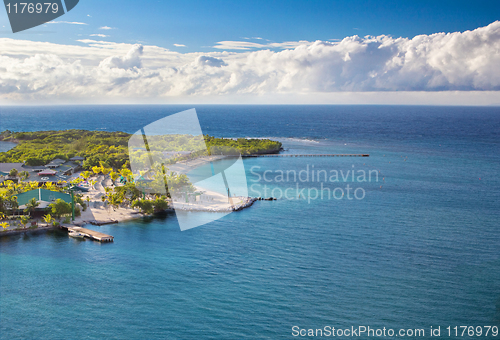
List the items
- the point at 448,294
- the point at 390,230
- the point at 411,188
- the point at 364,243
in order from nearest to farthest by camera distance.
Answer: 1. the point at 448,294
2. the point at 364,243
3. the point at 390,230
4. the point at 411,188

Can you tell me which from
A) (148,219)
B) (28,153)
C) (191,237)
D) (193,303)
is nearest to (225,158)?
(28,153)

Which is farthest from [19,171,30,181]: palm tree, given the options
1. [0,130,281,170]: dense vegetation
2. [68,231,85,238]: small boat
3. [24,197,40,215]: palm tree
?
[68,231,85,238]: small boat

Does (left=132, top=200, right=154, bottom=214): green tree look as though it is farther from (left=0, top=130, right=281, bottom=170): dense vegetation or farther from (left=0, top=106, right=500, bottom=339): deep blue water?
(left=0, top=130, right=281, bottom=170): dense vegetation

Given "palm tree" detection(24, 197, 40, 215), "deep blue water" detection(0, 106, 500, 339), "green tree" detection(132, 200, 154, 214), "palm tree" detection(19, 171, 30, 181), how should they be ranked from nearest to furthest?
"deep blue water" detection(0, 106, 500, 339), "palm tree" detection(24, 197, 40, 215), "green tree" detection(132, 200, 154, 214), "palm tree" detection(19, 171, 30, 181)

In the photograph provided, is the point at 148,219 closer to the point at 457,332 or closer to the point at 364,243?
the point at 364,243

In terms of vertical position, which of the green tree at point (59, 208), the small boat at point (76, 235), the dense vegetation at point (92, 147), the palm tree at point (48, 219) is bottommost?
the small boat at point (76, 235)

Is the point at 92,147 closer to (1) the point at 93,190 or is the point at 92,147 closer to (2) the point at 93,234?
(1) the point at 93,190

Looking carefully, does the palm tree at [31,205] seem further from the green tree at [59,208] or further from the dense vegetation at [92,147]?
the dense vegetation at [92,147]

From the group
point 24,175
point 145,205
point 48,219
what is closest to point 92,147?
point 24,175

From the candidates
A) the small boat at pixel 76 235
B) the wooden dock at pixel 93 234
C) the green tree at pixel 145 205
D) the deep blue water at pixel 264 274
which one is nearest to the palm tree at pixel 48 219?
the wooden dock at pixel 93 234
